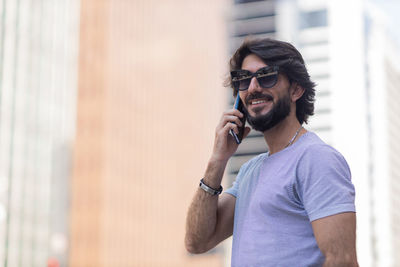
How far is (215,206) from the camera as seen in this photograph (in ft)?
7.86

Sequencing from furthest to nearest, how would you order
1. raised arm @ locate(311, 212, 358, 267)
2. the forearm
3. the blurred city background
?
the blurred city background < the forearm < raised arm @ locate(311, 212, 358, 267)

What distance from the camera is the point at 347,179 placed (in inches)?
77.8

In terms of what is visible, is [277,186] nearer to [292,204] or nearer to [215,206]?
[292,204]

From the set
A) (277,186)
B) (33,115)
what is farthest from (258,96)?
(33,115)

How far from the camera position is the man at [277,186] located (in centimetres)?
195

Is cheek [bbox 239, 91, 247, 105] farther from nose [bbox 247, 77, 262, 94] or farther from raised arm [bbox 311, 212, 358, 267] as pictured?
raised arm [bbox 311, 212, 358, 267]

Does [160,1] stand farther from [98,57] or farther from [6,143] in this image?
[6,143]

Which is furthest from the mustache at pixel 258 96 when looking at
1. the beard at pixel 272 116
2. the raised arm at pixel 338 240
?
the raised arm at pixel 338 240

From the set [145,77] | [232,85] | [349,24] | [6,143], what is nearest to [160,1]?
[145,77]

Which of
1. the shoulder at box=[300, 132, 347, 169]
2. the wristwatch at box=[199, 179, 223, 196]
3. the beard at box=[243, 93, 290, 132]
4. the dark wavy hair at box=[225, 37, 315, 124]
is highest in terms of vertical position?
the dark wavy hair at box=[225, 37, 315, 124]

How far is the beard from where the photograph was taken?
229cm

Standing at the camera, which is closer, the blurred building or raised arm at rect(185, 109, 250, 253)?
raised arm at rect(185, 109, 250, 253)

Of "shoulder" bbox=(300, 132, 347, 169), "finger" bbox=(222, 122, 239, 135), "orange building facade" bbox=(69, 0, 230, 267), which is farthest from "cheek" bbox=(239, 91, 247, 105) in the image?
"orange building facade" bbox=(69, 0, 230, 267)

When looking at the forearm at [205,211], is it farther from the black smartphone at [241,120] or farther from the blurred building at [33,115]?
the blurred building at [33,115]
